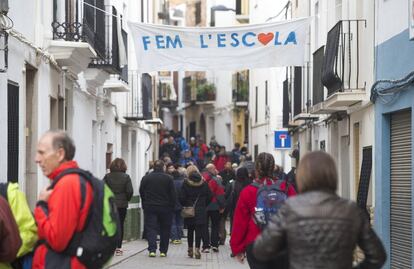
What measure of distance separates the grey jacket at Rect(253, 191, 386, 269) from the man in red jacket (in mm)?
1265

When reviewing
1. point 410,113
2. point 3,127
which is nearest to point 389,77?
point 410,113

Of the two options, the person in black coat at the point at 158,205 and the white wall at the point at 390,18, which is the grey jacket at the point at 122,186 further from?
the white wall at the point at 390,18

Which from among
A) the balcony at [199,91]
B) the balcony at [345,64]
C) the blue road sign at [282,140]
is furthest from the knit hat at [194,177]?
the balcony at [199,91]

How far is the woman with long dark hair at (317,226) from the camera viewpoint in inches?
255

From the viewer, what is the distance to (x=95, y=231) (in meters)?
7.15

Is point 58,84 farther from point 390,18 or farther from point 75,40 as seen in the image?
point 390,18

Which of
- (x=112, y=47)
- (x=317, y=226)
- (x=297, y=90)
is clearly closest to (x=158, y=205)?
(x=112, y=47)

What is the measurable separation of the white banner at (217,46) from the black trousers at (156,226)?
110 inches

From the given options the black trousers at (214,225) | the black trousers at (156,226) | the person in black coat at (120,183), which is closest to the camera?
the person in black coat at (120,183)

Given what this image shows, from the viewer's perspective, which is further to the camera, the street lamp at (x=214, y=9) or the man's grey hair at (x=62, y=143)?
the street lamp at (x=214, y=9)

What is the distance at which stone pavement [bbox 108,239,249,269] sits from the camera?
1847 cm

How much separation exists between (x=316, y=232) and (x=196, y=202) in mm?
14010

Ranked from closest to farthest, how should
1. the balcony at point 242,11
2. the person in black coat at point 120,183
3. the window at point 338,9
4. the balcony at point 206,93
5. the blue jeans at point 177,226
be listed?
the person in black coat at point 120,183
the window at point 338,9
the blue jeans at point 177,226
the balcony at point 242,11
the balcony at point 206,93

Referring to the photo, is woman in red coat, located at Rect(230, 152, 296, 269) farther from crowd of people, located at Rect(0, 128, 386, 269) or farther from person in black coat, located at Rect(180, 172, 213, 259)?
person in black coat, located at Rect(180, 172, 213, 259)
